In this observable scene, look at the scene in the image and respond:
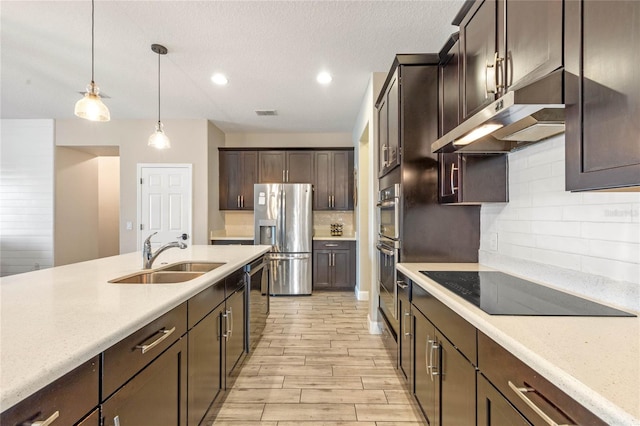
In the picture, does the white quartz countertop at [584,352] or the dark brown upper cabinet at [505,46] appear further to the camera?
the dark brown upper cabinet at [505,46]

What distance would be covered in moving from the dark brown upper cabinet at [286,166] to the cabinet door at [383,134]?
238cm

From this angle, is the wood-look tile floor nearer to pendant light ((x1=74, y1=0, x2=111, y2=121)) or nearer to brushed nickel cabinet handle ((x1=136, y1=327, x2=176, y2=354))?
brushed nickel cabinet handle ((x1=136, y1=327, x2=176, y2=354))

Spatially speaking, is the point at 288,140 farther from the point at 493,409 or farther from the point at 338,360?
the point at 493,409

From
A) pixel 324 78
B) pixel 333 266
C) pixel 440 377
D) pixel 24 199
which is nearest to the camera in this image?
pixel 440 377

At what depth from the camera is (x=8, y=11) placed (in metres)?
2.24

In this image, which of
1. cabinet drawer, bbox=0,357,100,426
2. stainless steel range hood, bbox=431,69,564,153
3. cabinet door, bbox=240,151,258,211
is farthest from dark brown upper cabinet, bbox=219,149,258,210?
cabinet drawer, bbox=0,357,100,426

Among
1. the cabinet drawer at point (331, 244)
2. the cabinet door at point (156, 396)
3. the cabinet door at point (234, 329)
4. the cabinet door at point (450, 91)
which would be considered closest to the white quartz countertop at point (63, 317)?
the cabinet door at point (156, 396)

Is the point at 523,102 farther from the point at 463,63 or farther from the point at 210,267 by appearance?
the point at 210,267

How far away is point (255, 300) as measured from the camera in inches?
107

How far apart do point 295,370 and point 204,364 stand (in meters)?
1.01

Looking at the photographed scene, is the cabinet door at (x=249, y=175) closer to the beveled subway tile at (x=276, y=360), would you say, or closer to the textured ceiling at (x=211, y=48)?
the textured ceiling at (x=211, y=48)

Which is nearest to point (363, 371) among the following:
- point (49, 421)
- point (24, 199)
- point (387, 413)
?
point (387, 413)

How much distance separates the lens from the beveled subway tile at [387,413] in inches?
71.9

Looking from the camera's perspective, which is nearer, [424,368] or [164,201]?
[424,368]
